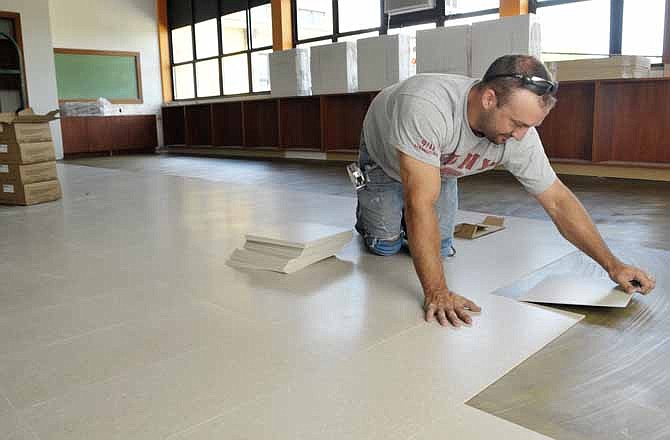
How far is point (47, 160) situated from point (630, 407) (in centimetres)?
455

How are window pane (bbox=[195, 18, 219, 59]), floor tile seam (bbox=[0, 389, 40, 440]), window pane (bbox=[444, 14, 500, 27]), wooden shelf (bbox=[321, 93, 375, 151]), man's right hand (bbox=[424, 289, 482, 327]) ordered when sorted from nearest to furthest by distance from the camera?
1. floor tile seam (bbox=[0, 389, 40, 440])
2. man's right hand (bbox=[424, 289, 482, 327])
3. window pane (bbox=[444, 14, 500, 27])
4. wooden shelf (bbox=[321, 93, 375, 151])
5. window pane (bbox=[195, 18, 219, 59])

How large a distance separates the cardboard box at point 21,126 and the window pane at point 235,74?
21.5ft

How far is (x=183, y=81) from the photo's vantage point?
12383 millimetres

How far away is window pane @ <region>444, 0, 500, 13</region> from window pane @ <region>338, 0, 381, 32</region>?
125cm

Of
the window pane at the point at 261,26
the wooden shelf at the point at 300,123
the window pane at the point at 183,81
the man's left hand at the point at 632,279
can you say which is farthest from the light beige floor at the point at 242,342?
the window pane at the point at 183,81

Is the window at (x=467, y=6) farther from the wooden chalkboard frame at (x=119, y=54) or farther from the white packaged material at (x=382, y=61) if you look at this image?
the wooden chalkboard frame at (x=119, y=54)

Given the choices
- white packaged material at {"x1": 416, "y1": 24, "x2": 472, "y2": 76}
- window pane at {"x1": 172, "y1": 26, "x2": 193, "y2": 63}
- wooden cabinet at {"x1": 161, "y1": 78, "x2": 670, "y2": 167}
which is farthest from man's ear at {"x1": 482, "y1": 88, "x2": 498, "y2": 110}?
window pane at {"x1": 172, "y1": 26, "x2": 193, "y2": 63}

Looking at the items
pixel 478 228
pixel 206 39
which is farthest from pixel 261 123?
pixel 478 228

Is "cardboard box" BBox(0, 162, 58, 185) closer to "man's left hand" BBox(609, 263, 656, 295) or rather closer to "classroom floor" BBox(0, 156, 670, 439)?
"classroom floor" BBox(0, 156, 670, 439)

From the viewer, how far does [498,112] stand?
173 cm

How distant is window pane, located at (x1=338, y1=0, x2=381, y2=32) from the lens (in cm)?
852

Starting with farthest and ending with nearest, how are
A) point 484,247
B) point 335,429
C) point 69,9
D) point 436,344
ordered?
point 69,9 < point 484,247 < point 436,344 < point 335,429

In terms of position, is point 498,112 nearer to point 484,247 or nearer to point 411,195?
point 411,195

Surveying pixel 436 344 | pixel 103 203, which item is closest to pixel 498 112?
pixel 436 344
